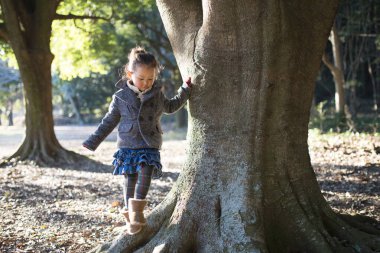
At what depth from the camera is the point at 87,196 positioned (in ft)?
26.7

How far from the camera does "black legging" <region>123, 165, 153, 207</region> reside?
154 inches

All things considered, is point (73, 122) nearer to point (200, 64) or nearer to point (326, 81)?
point (326, 81)

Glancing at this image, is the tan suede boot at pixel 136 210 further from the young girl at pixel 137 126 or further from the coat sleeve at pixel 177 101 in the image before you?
the coat sleeve at pixel 177 101

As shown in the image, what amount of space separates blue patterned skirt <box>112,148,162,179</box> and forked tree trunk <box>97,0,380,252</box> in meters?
0.36

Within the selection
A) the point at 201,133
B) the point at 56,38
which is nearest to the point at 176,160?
the point at 56,38

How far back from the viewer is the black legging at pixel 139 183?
12.8ft

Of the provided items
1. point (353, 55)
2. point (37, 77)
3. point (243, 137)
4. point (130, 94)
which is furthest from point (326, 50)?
point (130, 94)

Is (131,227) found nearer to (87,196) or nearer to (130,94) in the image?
(130,94)

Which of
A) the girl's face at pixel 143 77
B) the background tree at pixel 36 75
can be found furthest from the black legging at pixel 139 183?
the background tree at pixel 36 75

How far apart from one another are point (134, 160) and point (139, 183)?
0.65ft

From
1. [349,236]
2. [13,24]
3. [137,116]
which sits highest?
[13,24]

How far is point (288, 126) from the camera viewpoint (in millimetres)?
4141

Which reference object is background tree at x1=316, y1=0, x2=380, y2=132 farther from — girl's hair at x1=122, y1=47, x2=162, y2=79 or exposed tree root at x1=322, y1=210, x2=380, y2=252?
girl's hair at x1=122, y1=47, x2=162, y2=79

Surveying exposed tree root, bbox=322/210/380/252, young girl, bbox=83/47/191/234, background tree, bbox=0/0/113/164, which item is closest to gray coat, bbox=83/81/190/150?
young girl, bbox=83/47/191/234
